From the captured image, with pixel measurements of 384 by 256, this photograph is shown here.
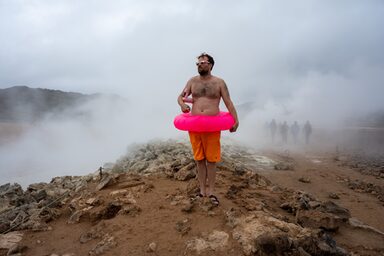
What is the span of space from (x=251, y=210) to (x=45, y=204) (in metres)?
3.39

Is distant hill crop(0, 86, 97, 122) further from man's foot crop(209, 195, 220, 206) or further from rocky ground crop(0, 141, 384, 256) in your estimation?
man's foot crop(209, 195, 220, 206)

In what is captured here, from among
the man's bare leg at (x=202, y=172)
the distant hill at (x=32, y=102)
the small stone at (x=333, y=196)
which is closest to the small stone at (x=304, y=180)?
the small stone at (x=333, y=196)

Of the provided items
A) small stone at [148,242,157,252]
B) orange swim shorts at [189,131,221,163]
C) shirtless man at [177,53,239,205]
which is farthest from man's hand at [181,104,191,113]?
small stone at [148,242,157,252]

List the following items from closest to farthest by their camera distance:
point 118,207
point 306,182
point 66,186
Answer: point 118,207
point 66,186
point 306,182

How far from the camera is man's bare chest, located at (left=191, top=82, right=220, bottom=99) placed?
4113 millimetres

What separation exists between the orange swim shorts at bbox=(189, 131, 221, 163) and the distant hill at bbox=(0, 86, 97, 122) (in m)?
52.3

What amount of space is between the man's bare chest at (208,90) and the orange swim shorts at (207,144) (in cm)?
48

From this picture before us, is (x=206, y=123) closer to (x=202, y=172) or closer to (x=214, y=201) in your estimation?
(x=202, y=172)

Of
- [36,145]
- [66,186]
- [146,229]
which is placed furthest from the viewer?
[36,145]

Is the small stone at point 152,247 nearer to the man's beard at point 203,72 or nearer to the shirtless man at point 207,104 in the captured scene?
the shirtless man at point 207,104

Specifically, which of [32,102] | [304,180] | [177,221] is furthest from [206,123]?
[32,102]

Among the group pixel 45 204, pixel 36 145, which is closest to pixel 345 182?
pixel 45 204

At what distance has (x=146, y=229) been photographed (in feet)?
12.5

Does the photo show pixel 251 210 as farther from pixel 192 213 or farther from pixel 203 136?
pixel 203 136
